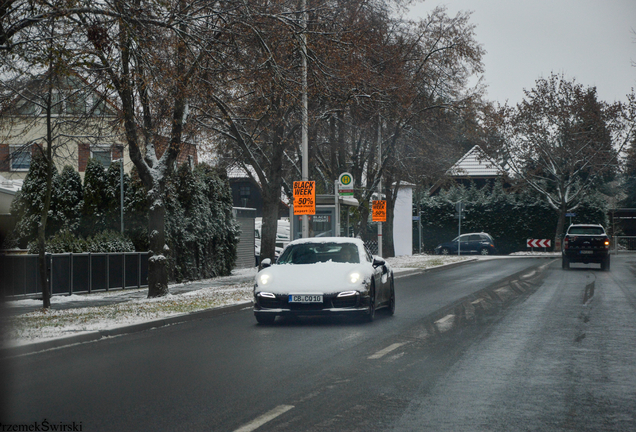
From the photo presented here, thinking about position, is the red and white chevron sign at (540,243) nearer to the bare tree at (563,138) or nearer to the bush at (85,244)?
the bare tree at (563,138)

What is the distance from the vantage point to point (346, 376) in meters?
8.55

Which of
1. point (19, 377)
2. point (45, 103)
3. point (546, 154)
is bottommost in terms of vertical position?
point (19, 377)

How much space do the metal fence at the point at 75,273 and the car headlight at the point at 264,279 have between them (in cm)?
681

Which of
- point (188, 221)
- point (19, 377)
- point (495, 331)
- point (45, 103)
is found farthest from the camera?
point (188, 221)

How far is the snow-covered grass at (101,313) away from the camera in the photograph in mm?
12039

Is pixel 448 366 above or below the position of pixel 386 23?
below

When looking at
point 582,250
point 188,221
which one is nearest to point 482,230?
point 582,250

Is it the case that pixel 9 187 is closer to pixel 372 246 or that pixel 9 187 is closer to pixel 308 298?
pixel 308 298

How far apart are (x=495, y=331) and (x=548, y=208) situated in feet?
157

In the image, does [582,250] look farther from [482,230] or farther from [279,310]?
[482,230]

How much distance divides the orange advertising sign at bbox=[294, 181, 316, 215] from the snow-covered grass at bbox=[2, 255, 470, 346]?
3345 mm

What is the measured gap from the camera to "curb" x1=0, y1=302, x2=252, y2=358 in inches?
417

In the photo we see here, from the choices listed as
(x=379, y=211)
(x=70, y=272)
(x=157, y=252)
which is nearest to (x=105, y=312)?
(x=157, y=252)

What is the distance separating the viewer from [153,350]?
10.8 meters
